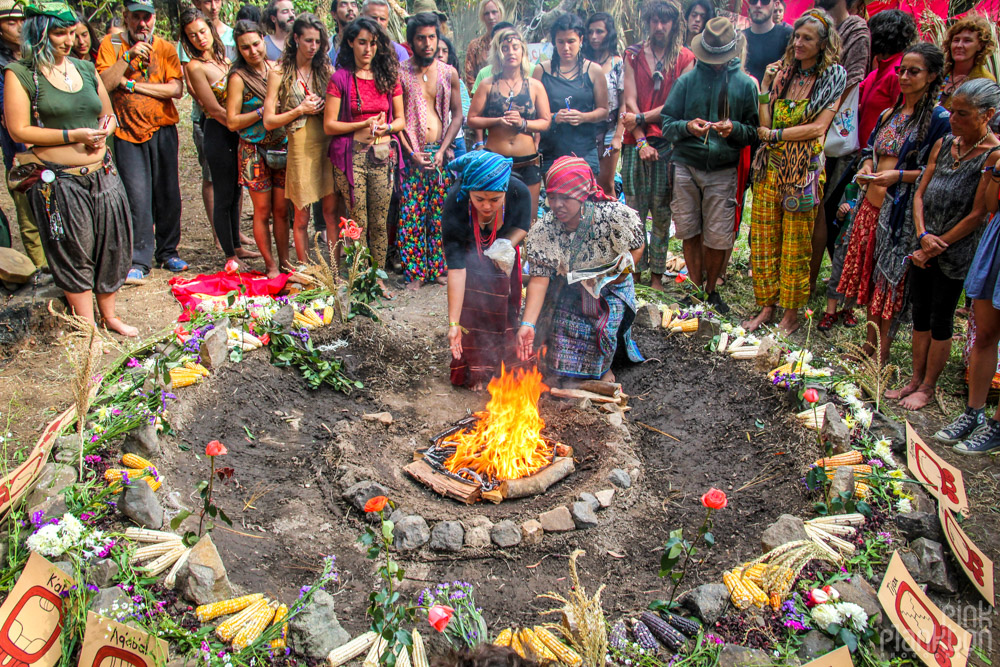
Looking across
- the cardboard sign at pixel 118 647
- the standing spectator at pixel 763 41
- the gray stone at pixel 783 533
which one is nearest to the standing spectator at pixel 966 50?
the standing spectator at pixel 763 41

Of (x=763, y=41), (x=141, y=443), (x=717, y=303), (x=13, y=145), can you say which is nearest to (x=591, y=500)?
(x=141, y=443)

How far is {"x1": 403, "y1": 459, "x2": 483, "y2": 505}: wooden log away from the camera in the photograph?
364cm

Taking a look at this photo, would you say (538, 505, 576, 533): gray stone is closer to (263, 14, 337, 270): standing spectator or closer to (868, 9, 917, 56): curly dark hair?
(263, 14, 337, 270): standing spectator

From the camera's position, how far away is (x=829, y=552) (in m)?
2.88

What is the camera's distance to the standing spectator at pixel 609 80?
623 centimetres

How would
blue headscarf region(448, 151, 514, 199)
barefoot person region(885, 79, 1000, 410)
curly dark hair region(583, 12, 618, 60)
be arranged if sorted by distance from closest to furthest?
barefoot person region(885, 79, 1000, 410) < blue headscarf region(448, 151, 514, 199) < curly dark hair region(583, 12, 618, 60)

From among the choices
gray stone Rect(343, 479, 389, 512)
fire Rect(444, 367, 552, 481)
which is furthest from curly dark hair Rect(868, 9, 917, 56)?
gray stone Rect(343, 479, 389, 512)

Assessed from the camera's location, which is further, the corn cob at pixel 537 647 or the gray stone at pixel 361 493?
the gray stone at pixel 361 493

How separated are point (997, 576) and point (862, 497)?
75 cm

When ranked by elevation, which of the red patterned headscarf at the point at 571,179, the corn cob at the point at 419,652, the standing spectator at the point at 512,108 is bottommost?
the corn cob at the point at 419,652

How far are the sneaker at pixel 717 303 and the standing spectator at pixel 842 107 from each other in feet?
2.25

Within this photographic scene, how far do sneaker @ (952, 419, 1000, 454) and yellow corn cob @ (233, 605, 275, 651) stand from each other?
385 centimetres

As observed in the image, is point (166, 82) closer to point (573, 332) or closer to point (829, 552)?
point (573, 332)

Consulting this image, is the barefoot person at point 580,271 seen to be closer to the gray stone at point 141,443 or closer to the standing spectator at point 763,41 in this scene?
the gray stone at point 141,443
